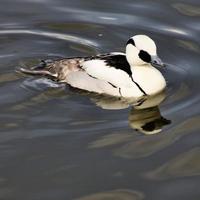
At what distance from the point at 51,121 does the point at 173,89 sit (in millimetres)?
→ 1907

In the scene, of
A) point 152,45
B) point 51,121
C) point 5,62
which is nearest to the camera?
point 51,121

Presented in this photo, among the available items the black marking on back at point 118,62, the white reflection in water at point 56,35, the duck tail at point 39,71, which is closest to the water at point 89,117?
the white reflection in water at point 56,35

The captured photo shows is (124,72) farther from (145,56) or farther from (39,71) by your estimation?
(39,71)

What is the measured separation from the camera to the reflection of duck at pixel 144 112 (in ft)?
30.0

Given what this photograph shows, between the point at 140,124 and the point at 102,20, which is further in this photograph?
the point at 102,20

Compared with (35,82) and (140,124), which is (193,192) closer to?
(140,124)

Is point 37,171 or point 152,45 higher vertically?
point 152,45

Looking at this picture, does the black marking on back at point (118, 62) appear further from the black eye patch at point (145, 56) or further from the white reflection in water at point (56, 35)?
the white reflection in water at point (56, 35)

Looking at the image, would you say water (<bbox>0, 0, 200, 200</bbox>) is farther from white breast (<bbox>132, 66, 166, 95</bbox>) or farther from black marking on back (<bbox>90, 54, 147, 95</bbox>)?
black marking on back (<bbox>90, 54, 147, 95</bbox>)

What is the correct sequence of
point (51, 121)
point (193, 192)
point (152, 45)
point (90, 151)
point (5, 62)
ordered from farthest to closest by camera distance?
point (5, 62), point (152, 45), point (51, 121), point (90, 151), point (193, 192)

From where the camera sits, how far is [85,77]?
9.95 m

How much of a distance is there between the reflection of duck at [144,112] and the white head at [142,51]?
52cm

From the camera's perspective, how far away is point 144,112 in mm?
9617

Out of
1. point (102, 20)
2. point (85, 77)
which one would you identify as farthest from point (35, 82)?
point (102, 20)
